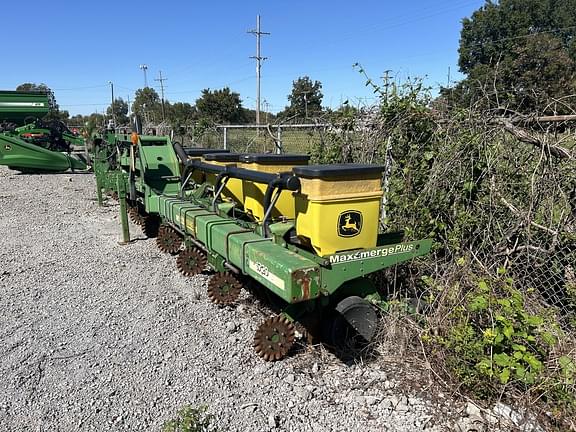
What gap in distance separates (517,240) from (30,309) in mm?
4423

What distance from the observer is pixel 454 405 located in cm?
293

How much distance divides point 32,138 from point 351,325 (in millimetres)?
14968

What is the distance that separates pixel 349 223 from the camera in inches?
131

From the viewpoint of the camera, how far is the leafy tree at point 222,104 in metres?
41.6

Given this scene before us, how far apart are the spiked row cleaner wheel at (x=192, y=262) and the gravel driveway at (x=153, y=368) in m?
0.13

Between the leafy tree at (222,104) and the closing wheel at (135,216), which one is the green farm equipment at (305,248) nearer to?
the closing wheel at (135,216)

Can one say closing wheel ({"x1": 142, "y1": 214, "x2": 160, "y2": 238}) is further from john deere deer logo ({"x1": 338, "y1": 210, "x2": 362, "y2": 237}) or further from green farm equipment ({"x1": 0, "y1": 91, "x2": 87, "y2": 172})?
green farm equipment ({"x1": 0, "y1": 91, "x2": 87, "y2": 172})

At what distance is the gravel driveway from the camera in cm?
286

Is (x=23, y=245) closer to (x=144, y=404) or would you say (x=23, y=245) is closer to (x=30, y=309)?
(x=30, y=309)

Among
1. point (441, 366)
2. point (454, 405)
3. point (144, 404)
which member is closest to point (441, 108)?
point (441, 366)

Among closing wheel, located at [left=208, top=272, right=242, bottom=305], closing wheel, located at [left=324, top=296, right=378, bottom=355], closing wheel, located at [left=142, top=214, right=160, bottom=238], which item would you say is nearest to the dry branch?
closing wheel, located at [left=324, top=296, right=378, bottom=355]

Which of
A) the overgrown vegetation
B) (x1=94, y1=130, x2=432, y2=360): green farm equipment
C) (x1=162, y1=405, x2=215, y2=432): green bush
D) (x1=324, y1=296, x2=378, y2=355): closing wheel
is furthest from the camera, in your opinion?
(x1=324, y1=296, x2=378, y2=355): closing wheel

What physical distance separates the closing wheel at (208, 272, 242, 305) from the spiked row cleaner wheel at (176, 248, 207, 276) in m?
0.96

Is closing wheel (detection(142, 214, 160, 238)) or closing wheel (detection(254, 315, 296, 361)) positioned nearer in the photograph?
closing wheel (detection(254, 315, 296, 361))
